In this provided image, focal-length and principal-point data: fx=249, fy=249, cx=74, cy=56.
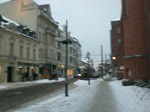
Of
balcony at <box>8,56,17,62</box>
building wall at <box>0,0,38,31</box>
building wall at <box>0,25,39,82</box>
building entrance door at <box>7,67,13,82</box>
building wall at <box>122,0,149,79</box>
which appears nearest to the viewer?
building wall at <box>122,0,149,79</box>

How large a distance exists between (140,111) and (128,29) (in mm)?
18784

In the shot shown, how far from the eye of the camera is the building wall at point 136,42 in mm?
26547

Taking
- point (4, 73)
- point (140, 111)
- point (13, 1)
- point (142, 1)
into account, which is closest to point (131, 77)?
point (142, 1)

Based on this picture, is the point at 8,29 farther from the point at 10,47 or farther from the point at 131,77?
the point at 131,77

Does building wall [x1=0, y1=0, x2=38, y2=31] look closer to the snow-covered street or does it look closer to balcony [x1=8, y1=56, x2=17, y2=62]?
balcony [x1=8, y1=56, x2=17, y2=62]

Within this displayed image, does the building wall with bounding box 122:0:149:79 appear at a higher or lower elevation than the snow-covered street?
higher

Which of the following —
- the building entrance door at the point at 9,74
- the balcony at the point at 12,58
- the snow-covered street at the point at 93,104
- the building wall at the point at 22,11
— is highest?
the building wall at the point at 22,11

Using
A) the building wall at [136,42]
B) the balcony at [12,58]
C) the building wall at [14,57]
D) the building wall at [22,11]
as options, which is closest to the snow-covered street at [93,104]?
the building wall at [136,42]

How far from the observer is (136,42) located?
2716cm

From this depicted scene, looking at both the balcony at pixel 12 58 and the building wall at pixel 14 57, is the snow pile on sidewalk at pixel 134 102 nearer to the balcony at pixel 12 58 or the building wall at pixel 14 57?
the building wall at pixel 14 57

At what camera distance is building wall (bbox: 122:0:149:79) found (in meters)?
26.5

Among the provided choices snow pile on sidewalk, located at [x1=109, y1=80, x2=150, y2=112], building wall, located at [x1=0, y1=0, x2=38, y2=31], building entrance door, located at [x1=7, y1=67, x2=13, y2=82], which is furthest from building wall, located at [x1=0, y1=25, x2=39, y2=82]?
snow pile on sidewalk, located at [x1=109, y1=80, x2=150, y2=112]

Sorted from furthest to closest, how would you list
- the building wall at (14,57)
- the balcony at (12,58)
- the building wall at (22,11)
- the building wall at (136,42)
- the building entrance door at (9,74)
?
the building wall at (22,11)
the building entrance door at (9,74)
the balcony at (12,58)
the building wall at (14,57)
the building wall at (136,42)

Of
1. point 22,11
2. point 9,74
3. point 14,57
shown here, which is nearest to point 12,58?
point 14,57
